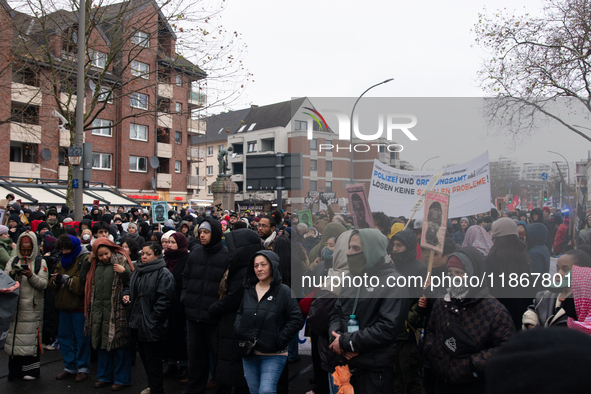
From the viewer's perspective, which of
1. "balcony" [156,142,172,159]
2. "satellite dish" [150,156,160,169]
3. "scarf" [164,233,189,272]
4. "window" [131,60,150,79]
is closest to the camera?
"scarf" [164,233,189,272]

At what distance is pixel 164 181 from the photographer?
37812mm

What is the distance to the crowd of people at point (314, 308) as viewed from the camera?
3170 mm

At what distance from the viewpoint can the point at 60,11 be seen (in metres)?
14.3

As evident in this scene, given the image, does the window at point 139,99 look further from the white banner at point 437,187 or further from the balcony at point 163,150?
the white banner at point 437,187

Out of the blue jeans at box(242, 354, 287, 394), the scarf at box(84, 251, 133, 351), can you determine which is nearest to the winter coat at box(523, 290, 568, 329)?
the blue jeans at box(242, 354, 287, 394)

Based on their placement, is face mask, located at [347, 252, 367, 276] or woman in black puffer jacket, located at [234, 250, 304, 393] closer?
face mask, located at [347, 252, 367, 276]

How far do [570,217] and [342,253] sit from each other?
222 cm

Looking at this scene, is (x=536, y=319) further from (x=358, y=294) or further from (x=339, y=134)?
(x=339, y=134)

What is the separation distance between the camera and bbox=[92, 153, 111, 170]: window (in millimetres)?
33094

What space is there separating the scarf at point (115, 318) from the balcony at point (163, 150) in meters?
33.3

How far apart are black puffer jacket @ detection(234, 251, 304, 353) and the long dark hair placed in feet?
6.26

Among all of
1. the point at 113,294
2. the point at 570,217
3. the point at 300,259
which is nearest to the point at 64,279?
the point at 113,294

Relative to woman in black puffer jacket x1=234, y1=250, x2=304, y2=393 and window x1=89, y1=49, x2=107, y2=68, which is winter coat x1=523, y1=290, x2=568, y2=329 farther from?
window x1=89, y1=49, x2=107, y2=68

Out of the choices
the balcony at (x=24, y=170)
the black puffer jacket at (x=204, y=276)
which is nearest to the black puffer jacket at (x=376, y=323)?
the black puffer jacket at (x=204, y=276)
